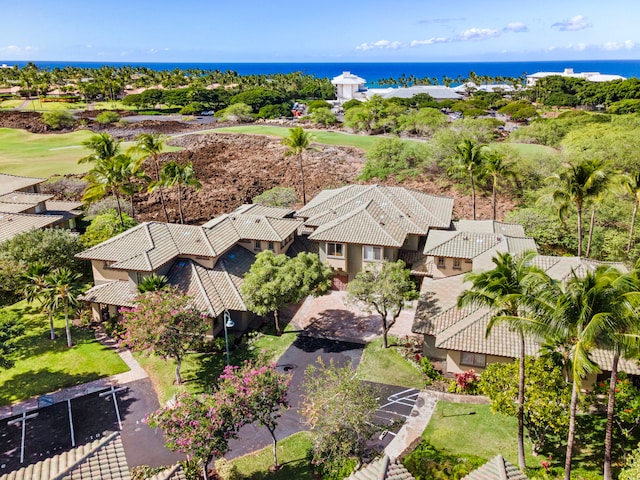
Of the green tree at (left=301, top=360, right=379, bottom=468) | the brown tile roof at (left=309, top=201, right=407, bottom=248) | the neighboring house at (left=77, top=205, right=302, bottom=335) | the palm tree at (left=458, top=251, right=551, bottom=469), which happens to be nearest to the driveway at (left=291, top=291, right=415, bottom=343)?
the neighboring house at (left=77, top=205, right=302, bottom=335)

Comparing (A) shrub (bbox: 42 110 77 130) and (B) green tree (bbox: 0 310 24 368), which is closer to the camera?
(B) green tree (bbox: 0 310 24 368)

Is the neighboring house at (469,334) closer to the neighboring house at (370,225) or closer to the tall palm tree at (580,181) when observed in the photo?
the tall palm tree at (580,181)

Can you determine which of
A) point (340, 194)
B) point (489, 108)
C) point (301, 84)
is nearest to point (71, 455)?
point (340, 194)

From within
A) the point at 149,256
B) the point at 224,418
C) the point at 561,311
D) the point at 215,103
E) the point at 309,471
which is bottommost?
the point at 309,471

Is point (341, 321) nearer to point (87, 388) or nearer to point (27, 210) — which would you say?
point (87, 388)

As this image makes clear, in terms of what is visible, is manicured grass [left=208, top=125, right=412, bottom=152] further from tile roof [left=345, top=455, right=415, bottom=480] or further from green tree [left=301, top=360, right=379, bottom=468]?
tile roof [left=345, top=455, right=415, bottom=480]

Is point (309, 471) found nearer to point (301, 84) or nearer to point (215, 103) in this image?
point (215, 103)
